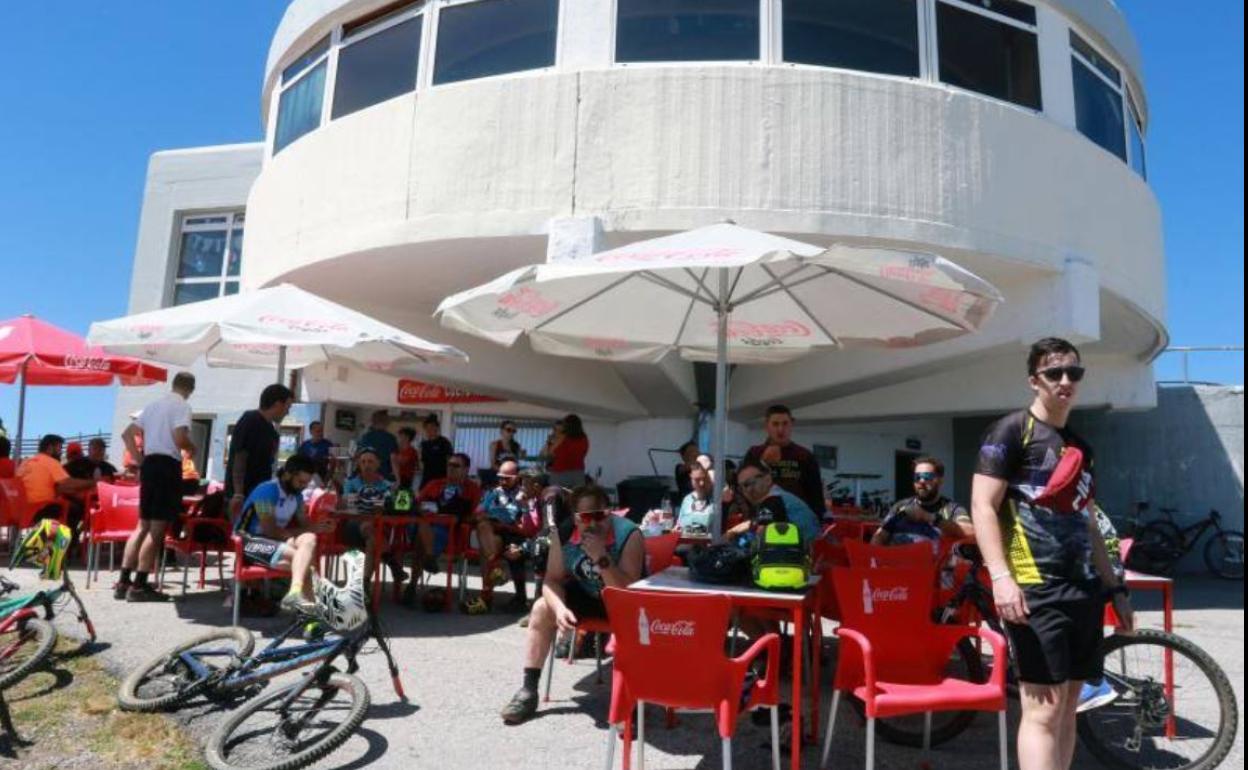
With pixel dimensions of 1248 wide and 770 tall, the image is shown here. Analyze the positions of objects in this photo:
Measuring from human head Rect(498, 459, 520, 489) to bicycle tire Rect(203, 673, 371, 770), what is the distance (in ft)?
11.0

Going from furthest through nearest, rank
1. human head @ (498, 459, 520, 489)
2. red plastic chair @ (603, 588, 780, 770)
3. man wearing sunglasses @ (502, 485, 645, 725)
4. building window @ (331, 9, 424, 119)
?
building window @ (331, 9, 424, 119)
human head @ (498, 459, 520, 489)
man wearing sunglasses @ (502, 485, 645, 725)
red plastic chair @ (603, 588, 780, 770)

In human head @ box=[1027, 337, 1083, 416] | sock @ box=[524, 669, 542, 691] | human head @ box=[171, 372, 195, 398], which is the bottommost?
sock @ box=[524, 669, 542, 691]

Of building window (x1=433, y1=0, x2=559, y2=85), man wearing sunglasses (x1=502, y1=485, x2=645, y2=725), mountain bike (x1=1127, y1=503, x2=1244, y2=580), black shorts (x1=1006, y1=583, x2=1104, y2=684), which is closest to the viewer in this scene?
black shorts (x1=1006, y1=583, x2=1104, y2=684)

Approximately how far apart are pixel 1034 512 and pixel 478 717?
2838 mm

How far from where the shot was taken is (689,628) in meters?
3.31

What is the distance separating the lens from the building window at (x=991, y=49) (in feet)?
29.6

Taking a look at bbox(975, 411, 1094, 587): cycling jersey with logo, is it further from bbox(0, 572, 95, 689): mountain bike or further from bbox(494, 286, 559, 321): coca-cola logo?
bbox(0, 572, 95, 689): mountain bike

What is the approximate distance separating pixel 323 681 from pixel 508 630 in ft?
8.20

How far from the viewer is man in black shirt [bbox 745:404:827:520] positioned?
6.12 m

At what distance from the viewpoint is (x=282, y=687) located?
4.03 meters

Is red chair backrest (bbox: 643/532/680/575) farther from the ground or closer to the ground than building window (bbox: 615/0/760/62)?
closer to the ground

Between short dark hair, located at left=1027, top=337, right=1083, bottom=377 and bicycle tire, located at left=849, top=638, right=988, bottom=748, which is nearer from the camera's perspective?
short dark hair, located at left=1027, top=337, right=1083, bottom=377

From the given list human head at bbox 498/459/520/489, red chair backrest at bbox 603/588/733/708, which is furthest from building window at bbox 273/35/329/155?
red chair backrest at bbox 603/588/733/708

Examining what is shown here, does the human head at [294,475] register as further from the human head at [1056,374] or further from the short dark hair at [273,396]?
the human head at [1056,374]
